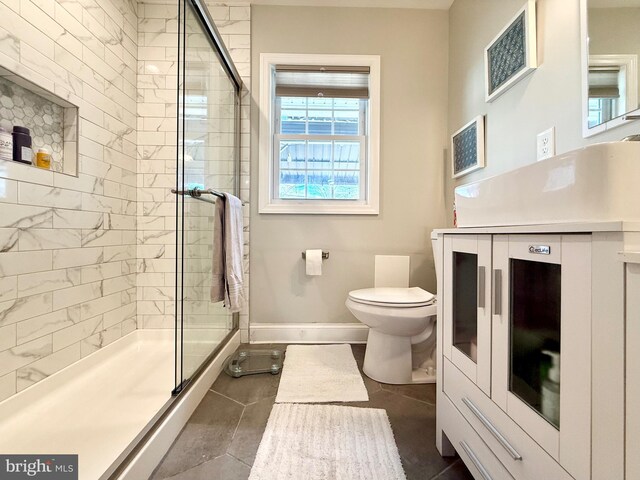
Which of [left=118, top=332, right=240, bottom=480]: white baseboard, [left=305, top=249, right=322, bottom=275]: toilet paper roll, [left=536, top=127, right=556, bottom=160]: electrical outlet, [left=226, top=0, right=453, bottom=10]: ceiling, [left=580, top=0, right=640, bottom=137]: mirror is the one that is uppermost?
[left=226, top=0, right=453, bottom=10]: ceiling

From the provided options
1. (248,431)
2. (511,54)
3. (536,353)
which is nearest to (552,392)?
(536,353)

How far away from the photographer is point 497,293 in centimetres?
68

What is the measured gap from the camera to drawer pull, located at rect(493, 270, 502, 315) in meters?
0.68

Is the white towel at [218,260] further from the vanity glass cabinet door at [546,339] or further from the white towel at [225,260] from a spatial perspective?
the vanity glass cabinet door at [546,339]

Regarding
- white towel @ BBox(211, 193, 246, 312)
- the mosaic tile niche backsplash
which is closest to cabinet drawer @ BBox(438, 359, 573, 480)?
white towel @ BBox(211, 193, 246, 312)

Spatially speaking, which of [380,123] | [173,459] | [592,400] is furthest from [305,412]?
[380,123]

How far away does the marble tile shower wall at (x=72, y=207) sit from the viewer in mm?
1195

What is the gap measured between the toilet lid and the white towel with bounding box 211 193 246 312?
638mm

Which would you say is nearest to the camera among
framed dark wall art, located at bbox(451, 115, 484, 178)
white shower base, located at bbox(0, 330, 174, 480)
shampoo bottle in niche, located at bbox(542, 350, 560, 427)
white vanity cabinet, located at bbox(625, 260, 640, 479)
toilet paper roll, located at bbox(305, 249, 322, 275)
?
white vanity cabinet, located at bbox(625, 260, 640, 479)

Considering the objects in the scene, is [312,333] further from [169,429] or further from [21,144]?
[21,144]

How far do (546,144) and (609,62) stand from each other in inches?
12.3

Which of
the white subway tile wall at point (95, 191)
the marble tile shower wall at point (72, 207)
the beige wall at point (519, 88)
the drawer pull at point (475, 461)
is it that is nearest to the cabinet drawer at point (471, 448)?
the drawer pull at point (475, 461)

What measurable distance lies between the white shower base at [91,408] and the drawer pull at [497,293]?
1.21m

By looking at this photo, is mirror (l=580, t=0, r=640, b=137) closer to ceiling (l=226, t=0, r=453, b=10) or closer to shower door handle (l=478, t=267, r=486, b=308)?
shower door handle (l=478, t=267, r=486, b=308)
